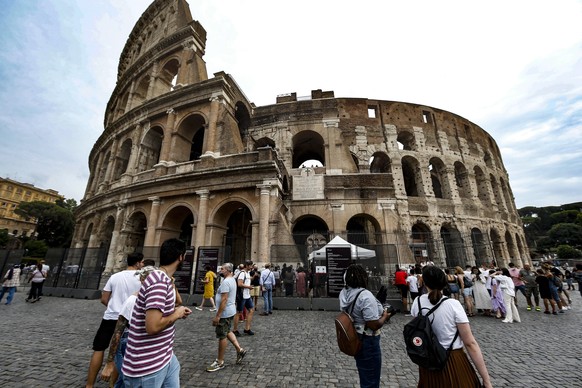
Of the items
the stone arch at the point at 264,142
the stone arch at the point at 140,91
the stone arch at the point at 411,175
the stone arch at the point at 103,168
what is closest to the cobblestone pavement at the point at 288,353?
the stone arch at the point at 411,175

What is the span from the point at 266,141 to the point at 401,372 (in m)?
16.5

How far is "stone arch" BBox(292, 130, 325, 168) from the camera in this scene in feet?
58.7

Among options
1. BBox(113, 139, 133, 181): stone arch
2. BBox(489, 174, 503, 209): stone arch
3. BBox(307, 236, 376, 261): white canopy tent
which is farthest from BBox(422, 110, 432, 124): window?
BBox(113, 139, 133, 181): stone arch

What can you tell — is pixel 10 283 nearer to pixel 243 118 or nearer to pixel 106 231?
pixel 106 231

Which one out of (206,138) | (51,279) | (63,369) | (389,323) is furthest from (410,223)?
(51,279)

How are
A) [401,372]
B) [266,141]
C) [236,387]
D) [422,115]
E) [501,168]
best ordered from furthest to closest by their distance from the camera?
[501,168] < [422,115] < [266,141] < [401,372] < [236,387]

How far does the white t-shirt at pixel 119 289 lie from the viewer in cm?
330

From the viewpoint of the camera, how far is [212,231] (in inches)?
495

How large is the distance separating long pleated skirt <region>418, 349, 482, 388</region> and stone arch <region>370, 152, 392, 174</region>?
713 inches

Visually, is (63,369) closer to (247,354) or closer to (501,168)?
(247,354)

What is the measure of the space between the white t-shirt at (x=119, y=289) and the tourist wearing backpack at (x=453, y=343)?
11.8ft

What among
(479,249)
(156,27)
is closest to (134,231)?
(156,27)

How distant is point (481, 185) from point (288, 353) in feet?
79.1

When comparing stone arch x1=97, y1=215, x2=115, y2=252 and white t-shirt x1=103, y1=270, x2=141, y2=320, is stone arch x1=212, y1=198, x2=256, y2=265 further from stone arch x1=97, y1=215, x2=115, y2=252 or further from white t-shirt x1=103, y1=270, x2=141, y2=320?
white t-shirt x1=103, y1=270, x2=141, y2=320
